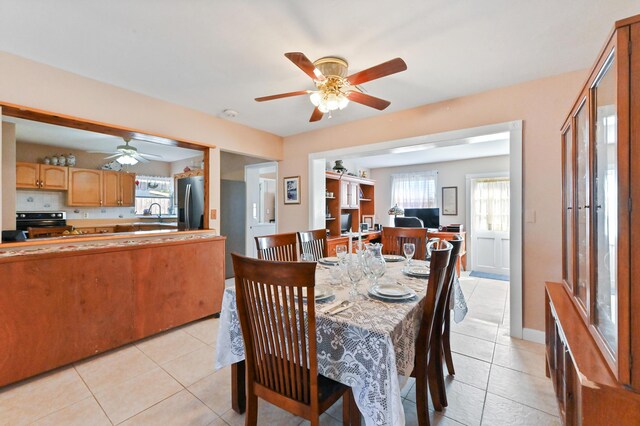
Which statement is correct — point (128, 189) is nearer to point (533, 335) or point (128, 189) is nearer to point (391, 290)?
point (391, 290)

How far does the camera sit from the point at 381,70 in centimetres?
173

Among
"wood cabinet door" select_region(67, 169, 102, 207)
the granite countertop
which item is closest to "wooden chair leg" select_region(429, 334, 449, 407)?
the granite countertop

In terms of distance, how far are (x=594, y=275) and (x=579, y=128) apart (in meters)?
0.87

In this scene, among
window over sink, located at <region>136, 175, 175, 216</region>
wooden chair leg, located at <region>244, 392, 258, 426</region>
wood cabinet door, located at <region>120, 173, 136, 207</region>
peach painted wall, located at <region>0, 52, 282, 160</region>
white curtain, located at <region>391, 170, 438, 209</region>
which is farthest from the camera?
white curtain, located at <region>391, 170, 438, 209</region>

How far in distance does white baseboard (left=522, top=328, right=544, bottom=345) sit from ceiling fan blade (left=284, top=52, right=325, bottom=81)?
2.95 m

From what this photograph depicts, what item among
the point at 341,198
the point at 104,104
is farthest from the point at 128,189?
the point at 341,198

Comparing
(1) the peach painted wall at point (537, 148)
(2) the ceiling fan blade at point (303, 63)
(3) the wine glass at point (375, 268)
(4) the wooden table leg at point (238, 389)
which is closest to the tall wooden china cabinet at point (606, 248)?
(3) the wine glass at point (375, 268)

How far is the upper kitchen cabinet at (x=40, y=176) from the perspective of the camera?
4.05 meters

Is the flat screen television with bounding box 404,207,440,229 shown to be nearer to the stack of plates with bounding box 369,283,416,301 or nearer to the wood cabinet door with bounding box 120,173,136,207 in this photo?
the stack of plates with bounding box 369,283,416,301

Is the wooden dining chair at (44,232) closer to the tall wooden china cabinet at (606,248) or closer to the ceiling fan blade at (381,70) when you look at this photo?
the ceiling fan blade at (381,70)

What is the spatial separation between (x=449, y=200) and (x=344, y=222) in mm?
2605

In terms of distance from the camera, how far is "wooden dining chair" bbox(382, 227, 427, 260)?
2.79 m

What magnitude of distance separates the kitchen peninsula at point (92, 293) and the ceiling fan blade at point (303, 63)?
2.11 m

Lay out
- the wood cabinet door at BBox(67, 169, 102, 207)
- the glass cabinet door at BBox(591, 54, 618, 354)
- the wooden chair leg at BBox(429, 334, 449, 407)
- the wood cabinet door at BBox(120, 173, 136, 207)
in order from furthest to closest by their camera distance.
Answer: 1. the wood cabinet door at BBox(120, 173, 136, 207)
2. the wood cabinet door at BBox(67, 169, 102, 207)
3. the wooden chair leg at BBox(429, 334, 449, 407)
4. the glass cabinet door at BBox(591, 54, 618, 354)
